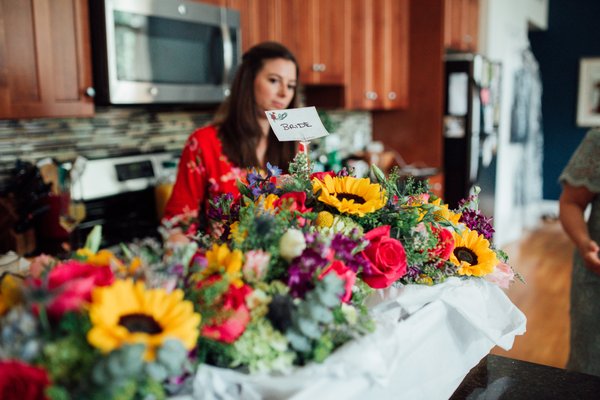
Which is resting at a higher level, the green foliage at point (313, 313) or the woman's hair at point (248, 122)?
the woman's hair at point (248, 122)

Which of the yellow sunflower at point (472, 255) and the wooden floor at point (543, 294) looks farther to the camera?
the wooden floor at point (543, 294)

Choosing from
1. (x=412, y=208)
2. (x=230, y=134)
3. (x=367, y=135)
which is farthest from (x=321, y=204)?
(x=367, y=135)

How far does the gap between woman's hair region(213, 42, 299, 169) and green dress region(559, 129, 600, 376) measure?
98 cm

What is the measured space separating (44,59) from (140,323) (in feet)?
5.14

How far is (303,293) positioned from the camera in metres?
0.75

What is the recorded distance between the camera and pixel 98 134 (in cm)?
246

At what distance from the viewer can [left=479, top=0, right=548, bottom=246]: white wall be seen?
5.55m

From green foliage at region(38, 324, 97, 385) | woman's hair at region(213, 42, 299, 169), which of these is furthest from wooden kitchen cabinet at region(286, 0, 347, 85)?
green foliage at region(38, 324, 97, 385)

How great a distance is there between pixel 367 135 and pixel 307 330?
431cm

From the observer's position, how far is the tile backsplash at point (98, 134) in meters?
Result: 2.14

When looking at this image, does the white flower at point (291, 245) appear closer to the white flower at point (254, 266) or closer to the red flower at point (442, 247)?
the white flower at point (254, 266)

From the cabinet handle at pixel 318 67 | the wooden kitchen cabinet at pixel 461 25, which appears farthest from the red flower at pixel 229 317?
the wooden kitchen cabinet at pixel 461 25

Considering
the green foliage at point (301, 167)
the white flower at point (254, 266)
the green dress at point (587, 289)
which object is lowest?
the green dress at point (587, 289)

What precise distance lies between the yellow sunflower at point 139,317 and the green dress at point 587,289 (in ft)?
5.61
